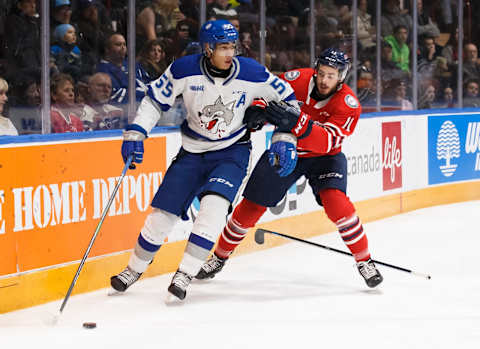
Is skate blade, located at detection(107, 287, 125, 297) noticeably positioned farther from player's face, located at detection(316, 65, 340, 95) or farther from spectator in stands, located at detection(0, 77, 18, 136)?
player's face, located at detection(316, 65, 340, 95)

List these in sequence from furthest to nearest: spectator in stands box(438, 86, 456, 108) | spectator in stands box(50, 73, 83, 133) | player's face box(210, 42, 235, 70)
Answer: spectator in stands box(438, 86, 456, 108) → spectator in stands box(50, 73, 83, 133) → player's face box(210, 42, 235, 70)

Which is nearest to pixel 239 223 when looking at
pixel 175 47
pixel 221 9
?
pixel 175 47

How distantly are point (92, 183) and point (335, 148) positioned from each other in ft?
4.00

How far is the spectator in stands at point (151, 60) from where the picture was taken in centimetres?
574

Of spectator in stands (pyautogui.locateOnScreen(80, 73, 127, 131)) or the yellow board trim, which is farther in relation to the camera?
spectator in stands (pyautogui.locateOnScreen(80, 73, 127, 131))

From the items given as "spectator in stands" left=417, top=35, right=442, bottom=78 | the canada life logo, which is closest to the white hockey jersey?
A: the canada life logo

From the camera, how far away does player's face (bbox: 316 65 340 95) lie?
173 inches

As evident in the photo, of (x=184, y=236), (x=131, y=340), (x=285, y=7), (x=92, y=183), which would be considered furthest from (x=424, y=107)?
(x=131, y=340)

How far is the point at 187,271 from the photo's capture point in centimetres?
408

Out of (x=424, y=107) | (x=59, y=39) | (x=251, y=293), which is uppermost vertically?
(x=59, y=39)

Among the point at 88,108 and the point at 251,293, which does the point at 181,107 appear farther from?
the point at 251,293

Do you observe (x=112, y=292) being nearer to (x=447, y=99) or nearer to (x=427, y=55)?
(x=427, y=55)

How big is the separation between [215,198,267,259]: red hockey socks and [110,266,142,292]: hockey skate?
2.08 feet

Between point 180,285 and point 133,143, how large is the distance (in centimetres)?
67
